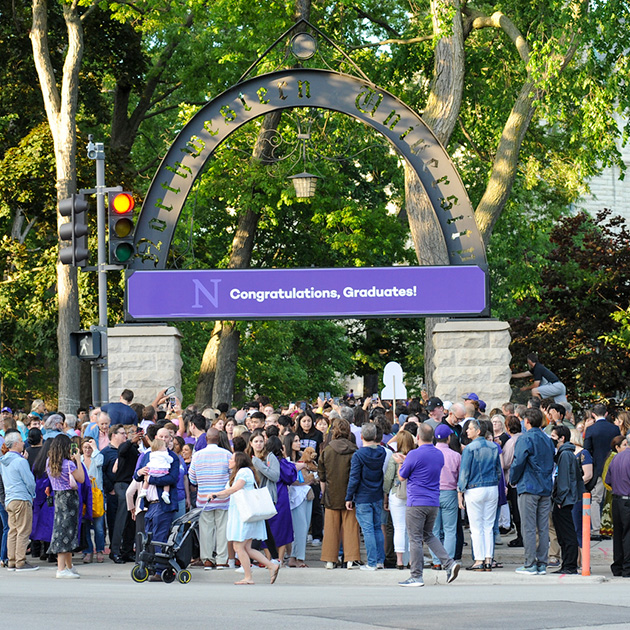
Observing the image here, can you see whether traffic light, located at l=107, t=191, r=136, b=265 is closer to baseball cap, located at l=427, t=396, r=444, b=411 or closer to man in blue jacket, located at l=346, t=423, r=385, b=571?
man in blue jacket, located at l=346, t=423, r=385, b=571

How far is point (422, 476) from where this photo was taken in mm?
13641

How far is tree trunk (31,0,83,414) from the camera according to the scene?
25.9 m

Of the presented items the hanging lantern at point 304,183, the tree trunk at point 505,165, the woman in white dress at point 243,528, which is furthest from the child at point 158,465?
the tree trunk at point 505,165

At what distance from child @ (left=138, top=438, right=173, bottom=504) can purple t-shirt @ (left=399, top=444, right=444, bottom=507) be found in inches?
107

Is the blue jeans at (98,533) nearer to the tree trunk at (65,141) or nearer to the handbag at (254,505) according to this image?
the handbag at (254,505)

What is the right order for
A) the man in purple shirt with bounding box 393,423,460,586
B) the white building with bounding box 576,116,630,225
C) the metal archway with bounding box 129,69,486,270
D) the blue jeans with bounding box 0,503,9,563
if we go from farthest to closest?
1. the white building with bounding box 576,116,630,225
2. the metal archway with bounding box 129,69,486,270
3. the blue jeans with bounding box 0,503,9,563
4. the man in purple shirt with bounding box 393,423,460,586

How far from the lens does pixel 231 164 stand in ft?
95.5

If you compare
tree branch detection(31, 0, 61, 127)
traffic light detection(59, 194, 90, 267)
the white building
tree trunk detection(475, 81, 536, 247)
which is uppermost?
the white building

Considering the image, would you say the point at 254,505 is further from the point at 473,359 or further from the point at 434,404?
the point at 473,359

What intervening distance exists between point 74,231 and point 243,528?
4.45 meters

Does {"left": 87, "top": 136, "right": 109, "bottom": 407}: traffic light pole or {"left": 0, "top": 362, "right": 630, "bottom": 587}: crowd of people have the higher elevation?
{"left": 87, "top": 136, "right": 109, "bottom": 407}: traffic light pole

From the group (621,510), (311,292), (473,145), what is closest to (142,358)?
(311,292)

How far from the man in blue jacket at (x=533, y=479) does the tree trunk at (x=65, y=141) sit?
45.4 feet

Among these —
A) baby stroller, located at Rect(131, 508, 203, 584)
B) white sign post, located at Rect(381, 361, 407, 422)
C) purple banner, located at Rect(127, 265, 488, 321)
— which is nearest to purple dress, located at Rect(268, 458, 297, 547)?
baby stroller, located at Rect(131, 508, 203, 584)
